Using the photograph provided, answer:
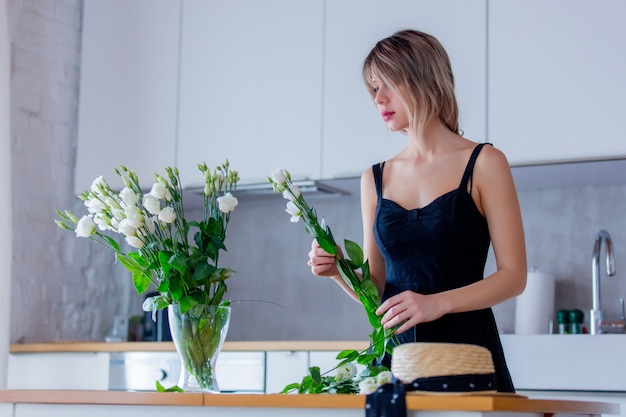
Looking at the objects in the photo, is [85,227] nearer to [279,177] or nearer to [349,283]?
[279,177]

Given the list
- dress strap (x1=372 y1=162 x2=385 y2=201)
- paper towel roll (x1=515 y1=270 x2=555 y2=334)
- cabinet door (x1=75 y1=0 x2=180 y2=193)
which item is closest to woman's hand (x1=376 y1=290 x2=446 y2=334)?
dress strap (x1=372 y1=162 x2=385 y2=201)

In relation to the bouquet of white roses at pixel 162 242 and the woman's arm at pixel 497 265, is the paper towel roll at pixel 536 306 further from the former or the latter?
the bouquet of white roses at pixel 162 242

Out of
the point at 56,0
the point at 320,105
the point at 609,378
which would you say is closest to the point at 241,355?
the point at 320,105

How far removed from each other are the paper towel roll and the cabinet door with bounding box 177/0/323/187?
861 millimetres

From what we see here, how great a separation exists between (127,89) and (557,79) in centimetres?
177

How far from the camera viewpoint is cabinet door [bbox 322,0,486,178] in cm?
327

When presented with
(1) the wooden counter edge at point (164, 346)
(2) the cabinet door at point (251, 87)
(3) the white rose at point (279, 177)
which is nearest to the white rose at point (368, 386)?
(3) the white rose at point (279, 177)

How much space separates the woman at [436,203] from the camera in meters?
1.88

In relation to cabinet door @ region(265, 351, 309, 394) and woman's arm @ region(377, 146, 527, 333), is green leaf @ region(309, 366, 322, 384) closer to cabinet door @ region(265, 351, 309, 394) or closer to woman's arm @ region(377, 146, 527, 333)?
woman's arm @ region(377, 146, 527, 333)

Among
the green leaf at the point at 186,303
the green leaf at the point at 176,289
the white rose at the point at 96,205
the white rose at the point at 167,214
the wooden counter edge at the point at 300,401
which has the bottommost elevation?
the wooden counter edge at the point at 300,401

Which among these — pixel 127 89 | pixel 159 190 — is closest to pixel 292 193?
pixel 159 190

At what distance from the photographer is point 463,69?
10.8 feet

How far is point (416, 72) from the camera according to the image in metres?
1.92

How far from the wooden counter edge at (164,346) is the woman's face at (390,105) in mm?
1187
